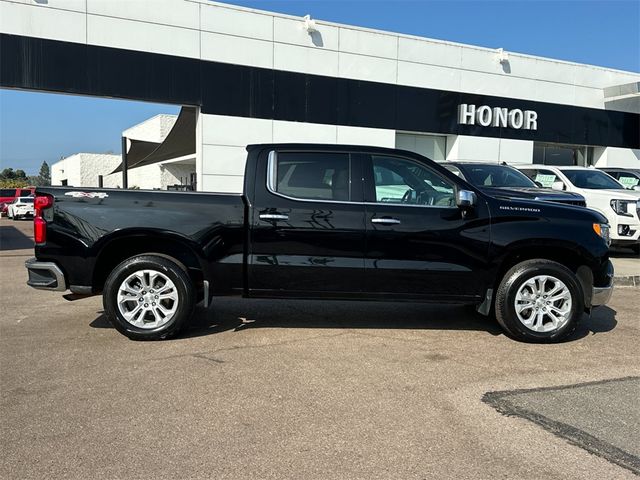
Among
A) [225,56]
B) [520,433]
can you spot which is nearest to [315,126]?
[225,56]

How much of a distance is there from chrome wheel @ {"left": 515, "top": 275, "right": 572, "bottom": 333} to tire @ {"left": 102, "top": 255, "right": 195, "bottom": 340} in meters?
3.32

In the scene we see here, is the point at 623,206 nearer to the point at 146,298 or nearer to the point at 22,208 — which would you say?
the point at 146,298

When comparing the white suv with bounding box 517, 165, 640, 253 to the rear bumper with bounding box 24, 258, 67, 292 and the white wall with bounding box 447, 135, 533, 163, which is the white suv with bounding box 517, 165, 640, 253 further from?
the rear bumper with bounding box 24, 258, 67, 292

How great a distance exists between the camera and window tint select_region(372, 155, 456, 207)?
5.55m

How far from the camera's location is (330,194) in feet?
18.2

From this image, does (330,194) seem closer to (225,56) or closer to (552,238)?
(552,238)

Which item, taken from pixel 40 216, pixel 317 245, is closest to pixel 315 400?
pixel 317 245

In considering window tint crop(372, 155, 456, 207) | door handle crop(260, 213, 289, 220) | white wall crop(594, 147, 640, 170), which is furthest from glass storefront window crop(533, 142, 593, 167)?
door handle crop(260, 213, 289, 220)

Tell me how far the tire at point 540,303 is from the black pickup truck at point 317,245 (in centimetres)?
1

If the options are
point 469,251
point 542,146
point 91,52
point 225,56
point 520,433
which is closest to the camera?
point 520,433

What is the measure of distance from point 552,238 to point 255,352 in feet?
10.4

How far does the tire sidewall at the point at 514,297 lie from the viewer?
5.47 meters

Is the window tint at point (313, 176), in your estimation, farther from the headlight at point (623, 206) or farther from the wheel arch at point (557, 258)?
the headlight at point (623, 206)

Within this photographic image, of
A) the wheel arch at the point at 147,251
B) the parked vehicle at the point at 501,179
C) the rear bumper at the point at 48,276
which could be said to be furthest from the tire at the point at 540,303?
Answer: the parked vehicle at the point at 501,179
